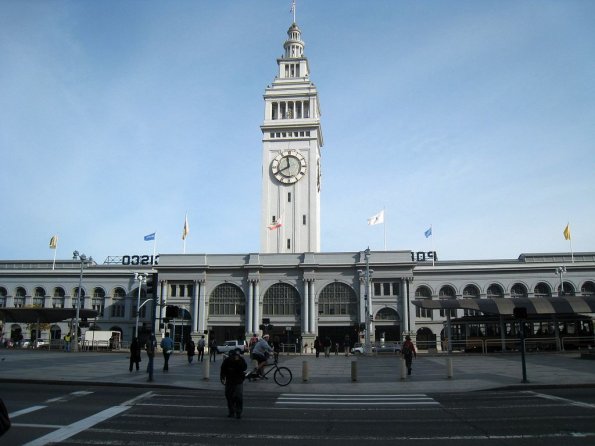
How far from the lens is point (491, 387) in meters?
21.5

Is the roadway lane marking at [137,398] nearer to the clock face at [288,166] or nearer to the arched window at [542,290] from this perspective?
the clock face at [288,166]

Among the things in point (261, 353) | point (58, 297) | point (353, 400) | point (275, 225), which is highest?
point (275, 225)

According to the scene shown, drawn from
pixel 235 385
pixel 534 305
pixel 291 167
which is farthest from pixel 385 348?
pixel 235 385

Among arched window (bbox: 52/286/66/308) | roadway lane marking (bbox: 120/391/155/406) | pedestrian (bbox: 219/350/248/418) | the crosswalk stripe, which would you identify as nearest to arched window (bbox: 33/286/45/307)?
arched window (bbox: 52/286/66/308)

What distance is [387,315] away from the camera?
74.8m

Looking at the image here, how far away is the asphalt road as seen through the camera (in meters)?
12.1

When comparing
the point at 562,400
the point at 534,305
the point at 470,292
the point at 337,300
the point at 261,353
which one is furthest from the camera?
the point at 470,292

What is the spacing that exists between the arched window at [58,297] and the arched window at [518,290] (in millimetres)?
66744

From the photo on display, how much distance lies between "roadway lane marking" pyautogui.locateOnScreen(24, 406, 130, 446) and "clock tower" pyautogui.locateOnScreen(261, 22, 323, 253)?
63932mm

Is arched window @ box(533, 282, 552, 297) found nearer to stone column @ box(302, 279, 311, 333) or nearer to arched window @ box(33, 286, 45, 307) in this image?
stone column @ box(302, 279, 311, 333)

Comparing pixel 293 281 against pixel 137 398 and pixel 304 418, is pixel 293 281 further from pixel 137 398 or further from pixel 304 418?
pixel 304 418

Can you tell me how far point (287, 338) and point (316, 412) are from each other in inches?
2361

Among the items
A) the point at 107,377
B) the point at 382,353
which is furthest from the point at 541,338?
the point at 107,377

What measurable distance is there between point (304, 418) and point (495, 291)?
69.3 meters
